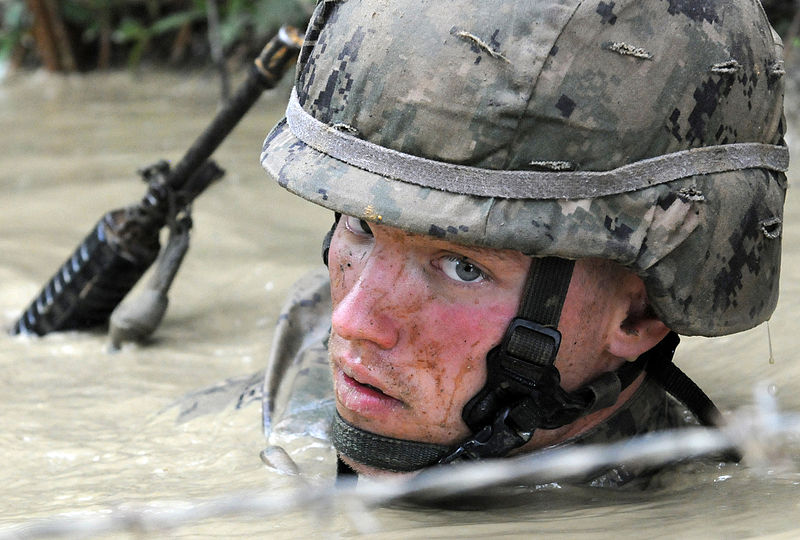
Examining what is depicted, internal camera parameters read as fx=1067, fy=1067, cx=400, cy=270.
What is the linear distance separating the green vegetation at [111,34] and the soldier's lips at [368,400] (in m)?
7.86

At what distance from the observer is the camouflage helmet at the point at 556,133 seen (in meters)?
2.03

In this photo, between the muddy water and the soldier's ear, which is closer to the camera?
the muddy water

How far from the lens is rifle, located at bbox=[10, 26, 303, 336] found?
402 centimetres

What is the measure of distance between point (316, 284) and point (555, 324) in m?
1.34

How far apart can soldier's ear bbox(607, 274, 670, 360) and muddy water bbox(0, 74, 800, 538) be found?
328 mm

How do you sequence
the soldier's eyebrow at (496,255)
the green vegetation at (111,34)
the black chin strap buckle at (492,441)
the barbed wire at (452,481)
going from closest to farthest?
1. the barbed wire at (452,481)
2. the soldier's eyebrow at (496,255)
3. the black chin strap buckle at (492,441)
4. the green vegetation at (111,34)

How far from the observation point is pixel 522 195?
2031 mm

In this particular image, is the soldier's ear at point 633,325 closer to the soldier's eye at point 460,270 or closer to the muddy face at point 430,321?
the muddy face at point 430,321

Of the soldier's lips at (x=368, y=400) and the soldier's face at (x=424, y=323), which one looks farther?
the soldier's lips at (x=368, y=400)

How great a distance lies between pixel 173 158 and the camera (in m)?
6.81

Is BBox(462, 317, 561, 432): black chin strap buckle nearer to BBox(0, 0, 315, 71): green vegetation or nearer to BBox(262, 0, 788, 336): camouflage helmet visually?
BBox(262, 0, 788, 336): camouflage helmet

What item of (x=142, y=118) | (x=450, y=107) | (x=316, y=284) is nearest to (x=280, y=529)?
(x=450, y=107)

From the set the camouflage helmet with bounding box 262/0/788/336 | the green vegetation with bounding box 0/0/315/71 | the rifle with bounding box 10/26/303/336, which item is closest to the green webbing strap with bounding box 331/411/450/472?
the camouflage helmet with bounding box 262/0/788/336

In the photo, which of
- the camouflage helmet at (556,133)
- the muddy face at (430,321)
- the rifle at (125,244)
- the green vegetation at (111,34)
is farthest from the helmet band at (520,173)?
the green vegetation at (111,34)
